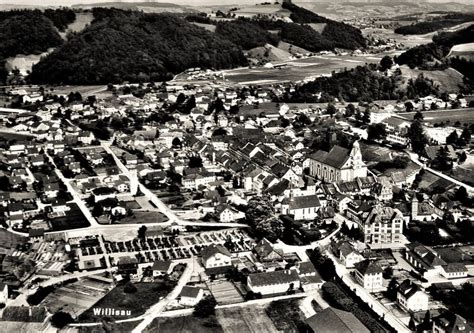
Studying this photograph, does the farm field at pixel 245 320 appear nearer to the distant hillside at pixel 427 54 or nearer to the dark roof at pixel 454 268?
the dark roof at pixel 454 268

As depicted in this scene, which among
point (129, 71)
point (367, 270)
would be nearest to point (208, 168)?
point (367, 270)

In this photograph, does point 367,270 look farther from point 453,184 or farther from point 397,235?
point 453,184

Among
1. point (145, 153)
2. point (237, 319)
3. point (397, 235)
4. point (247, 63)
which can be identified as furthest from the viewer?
point (247, 63)

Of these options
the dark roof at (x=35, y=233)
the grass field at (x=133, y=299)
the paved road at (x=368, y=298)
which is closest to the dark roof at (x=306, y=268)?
the paved road at (x=368, y=298)

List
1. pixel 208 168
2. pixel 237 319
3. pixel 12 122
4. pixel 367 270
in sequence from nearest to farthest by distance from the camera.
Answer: pixel 237 319, pixel 367 270, pixel 208 168, pixel 12 122

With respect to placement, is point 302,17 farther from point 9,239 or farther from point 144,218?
point 9,239

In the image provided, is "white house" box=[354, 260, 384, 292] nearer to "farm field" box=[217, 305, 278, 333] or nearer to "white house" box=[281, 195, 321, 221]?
"farm field" box=[217, 305, 278, 333]

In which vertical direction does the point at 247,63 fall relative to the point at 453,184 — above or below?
below
